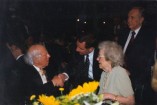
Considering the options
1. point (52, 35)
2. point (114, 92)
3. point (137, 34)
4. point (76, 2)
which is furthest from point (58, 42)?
point (114, 92)

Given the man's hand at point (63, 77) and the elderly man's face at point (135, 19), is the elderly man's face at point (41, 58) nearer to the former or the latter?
the man's hand at point (63, 77)

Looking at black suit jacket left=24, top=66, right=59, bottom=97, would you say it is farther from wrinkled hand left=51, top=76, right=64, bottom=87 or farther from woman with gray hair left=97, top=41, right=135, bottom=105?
woman with gray hair left=97, top=41, right=135, bottom=105

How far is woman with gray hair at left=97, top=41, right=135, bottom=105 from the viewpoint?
390 cm

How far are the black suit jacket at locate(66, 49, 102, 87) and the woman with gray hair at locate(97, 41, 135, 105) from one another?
28.8 inches

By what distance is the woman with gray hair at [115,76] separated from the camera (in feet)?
12.8

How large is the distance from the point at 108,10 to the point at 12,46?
135 centimetres

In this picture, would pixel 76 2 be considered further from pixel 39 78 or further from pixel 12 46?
pixel 39 78

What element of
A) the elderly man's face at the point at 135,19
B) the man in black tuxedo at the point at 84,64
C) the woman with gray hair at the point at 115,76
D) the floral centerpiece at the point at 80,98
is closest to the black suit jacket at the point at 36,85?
the woman with gray hair at the point at 115,76

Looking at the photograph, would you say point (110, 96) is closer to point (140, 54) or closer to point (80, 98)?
point (80, 98)

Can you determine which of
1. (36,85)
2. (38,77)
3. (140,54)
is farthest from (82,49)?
(36,85)

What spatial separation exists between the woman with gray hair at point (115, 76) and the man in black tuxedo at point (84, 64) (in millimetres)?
770

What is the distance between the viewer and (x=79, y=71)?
4.97m

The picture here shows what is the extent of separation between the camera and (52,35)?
5.85m

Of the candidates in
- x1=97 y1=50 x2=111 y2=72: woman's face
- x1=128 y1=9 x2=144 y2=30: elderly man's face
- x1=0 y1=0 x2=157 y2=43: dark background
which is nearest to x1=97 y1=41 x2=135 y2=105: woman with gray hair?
x1=97 y1=50 x2=111 y2=72: woman's face
